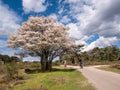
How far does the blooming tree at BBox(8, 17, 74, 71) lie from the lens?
34.3 m

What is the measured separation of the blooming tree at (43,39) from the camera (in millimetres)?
34281

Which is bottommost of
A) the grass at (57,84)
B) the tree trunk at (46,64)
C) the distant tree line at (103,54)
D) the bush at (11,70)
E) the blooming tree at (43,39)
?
the grass at (57,84)

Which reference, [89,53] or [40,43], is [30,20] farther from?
[89,53]

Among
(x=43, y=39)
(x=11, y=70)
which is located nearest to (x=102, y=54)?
(x=43, y=39)

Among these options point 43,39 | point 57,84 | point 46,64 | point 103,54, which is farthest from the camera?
point 103,54

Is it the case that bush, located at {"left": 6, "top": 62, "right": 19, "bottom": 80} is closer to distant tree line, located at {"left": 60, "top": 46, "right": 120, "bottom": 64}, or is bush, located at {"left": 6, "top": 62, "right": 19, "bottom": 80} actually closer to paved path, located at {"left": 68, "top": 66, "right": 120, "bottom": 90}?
paved path, located at {"left": 68, "top": 66, "right": 120, "bottom": 90}

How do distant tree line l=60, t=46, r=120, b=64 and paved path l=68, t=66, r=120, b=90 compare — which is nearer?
paved path l=68, t=66, r=120, b=90

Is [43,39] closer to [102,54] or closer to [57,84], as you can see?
[57,84]

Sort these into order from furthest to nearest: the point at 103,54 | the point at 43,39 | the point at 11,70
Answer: the point at 103,54
the point at 43,39
the point at 11,70

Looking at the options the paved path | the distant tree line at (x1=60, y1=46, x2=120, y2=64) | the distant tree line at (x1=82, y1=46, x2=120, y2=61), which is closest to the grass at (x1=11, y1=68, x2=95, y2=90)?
the paved path

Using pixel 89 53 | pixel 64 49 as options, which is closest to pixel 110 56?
pixel 89 53

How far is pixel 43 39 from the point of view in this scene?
114ft

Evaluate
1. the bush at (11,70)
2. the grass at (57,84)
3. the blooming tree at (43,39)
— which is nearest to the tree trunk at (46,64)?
the blooming tree at (43,39)

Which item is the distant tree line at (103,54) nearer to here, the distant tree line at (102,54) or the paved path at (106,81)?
the distant tree line at (102,54)
